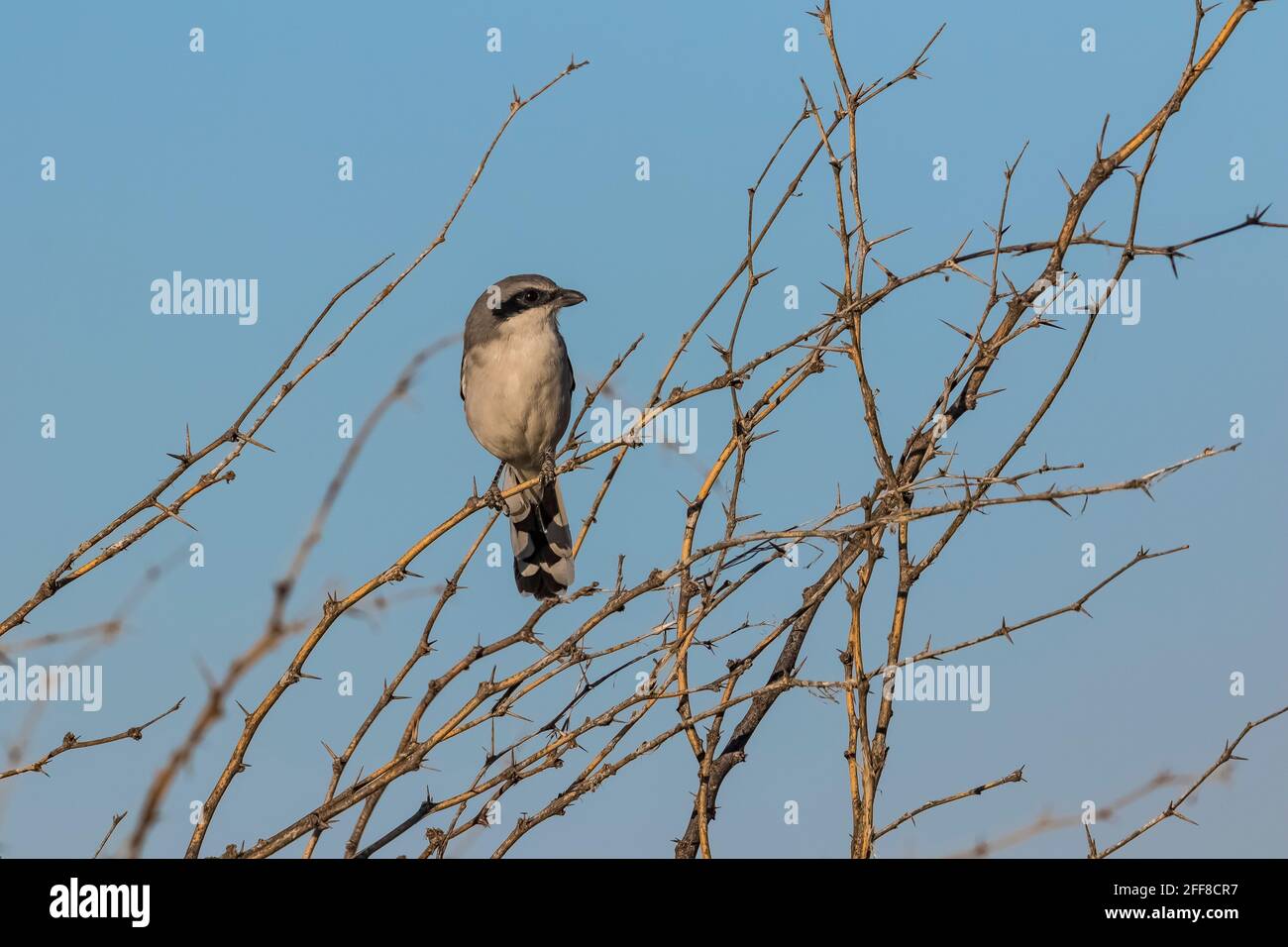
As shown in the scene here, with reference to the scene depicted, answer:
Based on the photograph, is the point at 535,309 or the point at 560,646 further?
the point at 535,309

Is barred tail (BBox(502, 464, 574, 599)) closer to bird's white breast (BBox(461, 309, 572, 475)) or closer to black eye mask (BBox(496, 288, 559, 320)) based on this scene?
bird's white breast (BBox(461, 309, 572, 475))

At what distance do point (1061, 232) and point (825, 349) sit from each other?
0.70 meters

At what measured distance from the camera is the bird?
6453 millimetres

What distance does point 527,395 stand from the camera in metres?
6.57

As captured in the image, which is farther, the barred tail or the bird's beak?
the bird's beak

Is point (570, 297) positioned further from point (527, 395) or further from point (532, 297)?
point (527, 395)

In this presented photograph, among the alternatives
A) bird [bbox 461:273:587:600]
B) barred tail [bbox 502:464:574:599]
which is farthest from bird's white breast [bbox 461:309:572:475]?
barred tail [bbox 502:464:574:599]

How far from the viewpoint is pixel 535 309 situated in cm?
666
